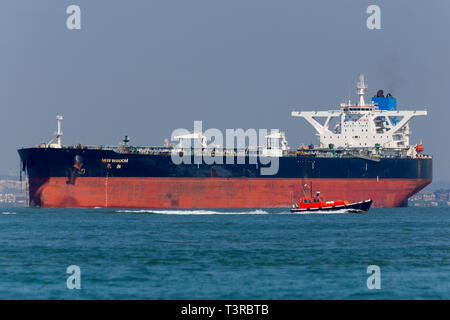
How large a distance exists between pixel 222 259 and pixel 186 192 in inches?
1429

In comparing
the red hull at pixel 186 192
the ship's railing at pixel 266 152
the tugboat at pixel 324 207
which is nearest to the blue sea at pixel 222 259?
the tugboat at pixel 324 207

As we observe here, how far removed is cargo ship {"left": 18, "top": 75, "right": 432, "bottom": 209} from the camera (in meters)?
66.6

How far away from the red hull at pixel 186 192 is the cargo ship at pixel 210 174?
78 millimetres

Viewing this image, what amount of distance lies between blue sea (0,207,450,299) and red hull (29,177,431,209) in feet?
41.4

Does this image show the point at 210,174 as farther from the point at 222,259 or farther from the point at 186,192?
the point at 222,259

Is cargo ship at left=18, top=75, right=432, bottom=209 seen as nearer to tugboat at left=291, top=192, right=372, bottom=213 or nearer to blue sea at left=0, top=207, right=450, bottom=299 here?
tugboat at left=291, top=192, right=372, bottom=213

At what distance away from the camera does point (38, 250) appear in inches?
1420

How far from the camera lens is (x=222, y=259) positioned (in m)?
32.4

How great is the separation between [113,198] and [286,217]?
49.8 ft

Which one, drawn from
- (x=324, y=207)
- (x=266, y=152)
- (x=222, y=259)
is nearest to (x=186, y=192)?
(x=266, y=152)

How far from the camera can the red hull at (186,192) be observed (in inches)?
2621
